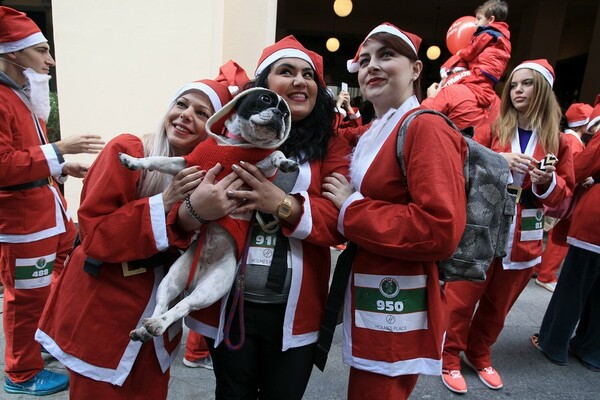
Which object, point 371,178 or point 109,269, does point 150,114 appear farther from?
point 371,178

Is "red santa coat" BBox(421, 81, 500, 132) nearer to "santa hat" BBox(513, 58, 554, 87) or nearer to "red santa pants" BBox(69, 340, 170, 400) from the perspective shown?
"santa hat" BBox(513, 58, 554, 87)

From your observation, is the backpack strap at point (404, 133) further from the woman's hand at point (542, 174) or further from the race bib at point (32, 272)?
the race bib at point (32, 272)

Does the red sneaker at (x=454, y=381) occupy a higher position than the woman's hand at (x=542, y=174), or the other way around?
the woman's hand at (x=542, y=174)

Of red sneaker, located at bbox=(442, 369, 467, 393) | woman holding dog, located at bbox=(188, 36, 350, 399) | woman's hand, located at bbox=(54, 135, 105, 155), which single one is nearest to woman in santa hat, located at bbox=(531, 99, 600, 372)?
red sneaker, located at bbox=(442, 369, 467, 393)

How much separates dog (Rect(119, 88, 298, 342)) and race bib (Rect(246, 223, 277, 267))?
0.16ft

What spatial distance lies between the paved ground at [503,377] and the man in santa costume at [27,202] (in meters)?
0.24

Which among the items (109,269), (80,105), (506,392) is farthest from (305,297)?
(80,105)

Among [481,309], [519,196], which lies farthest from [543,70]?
[481,309]

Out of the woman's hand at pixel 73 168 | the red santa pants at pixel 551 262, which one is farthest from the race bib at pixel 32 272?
the red santa pants at pixel 551 262

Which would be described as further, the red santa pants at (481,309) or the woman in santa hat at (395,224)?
the red santa pants at (481,309)

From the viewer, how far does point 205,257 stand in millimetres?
1565

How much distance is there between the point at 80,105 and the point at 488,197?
16.3 ft

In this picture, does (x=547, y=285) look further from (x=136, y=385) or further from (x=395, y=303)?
(x=136, y=385)

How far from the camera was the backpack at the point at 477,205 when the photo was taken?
147 cm
